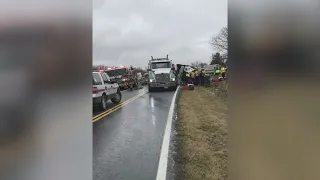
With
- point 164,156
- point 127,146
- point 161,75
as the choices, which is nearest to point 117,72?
point 161,75

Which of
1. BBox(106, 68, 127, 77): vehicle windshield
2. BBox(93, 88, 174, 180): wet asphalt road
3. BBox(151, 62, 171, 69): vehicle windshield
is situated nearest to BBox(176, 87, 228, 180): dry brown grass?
BBox(93, 88, 174, 180): wet asphalt road

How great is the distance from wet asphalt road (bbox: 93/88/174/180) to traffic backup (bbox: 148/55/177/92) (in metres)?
13.3

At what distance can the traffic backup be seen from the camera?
24359mm

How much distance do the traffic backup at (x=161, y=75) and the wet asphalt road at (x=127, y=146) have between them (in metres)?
13.3

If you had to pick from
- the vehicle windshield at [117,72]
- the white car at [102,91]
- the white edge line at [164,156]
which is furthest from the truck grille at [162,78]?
the white edge line at [164,156]

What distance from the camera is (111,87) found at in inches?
572

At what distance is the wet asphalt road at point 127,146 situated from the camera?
4676mm

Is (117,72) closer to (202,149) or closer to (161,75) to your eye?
(161,75)

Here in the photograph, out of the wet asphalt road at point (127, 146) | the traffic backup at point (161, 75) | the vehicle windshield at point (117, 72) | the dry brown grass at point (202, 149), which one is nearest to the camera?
the dry brown grass at point (202, 149)

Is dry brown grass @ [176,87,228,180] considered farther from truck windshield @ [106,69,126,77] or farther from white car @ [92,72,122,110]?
truck windshield @ [106,69,126,77]

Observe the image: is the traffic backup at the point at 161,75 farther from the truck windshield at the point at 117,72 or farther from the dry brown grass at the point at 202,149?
the dry brown grass at the point at 202,149
